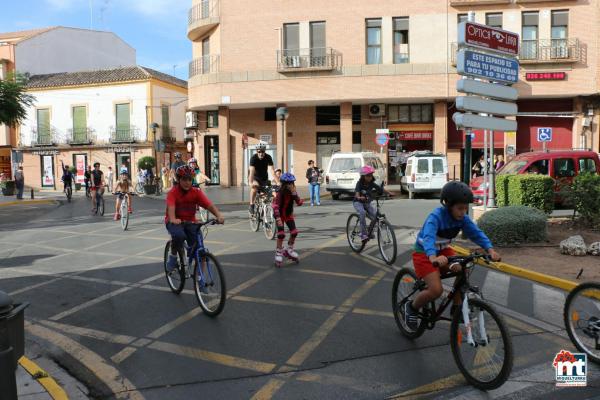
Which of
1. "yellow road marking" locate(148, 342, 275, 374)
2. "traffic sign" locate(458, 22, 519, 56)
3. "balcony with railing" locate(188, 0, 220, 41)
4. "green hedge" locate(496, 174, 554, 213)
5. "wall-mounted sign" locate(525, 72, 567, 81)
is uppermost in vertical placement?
"balcony with railing" locate(188, 0, 220, 41)

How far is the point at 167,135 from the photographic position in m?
41.7

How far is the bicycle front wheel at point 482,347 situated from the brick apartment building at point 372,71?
76.6 feet

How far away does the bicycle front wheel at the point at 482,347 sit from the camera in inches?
144

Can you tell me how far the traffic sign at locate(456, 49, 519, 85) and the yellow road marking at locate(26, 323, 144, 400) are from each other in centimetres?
779

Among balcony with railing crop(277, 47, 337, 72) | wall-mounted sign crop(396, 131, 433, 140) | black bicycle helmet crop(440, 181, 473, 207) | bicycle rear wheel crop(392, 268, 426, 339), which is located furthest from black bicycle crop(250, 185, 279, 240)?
wall-mounted sign crop(396, 131, 433, 140)

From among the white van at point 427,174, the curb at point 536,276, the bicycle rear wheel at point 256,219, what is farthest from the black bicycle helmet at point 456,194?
the white van at point 427,174

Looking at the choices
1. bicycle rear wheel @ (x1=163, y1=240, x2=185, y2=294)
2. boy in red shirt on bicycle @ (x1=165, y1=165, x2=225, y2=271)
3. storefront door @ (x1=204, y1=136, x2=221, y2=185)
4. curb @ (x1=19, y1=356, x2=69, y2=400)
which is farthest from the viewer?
storefront door @ (x1=204, y1=136, x2=221, y2=185)

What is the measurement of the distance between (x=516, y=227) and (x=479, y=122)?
87.0 inches

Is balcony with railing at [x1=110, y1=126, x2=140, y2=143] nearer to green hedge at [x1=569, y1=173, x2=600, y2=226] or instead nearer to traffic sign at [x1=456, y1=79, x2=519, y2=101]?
traffic sign at [x1=456, y1=79, x2=519, y2=101]

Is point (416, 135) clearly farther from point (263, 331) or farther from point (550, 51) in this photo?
point (263, 331)

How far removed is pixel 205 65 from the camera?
31562mm

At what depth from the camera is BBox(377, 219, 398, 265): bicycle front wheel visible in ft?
27.5

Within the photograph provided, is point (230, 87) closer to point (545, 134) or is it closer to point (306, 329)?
point (545, 134)

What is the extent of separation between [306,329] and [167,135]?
1512 inches
